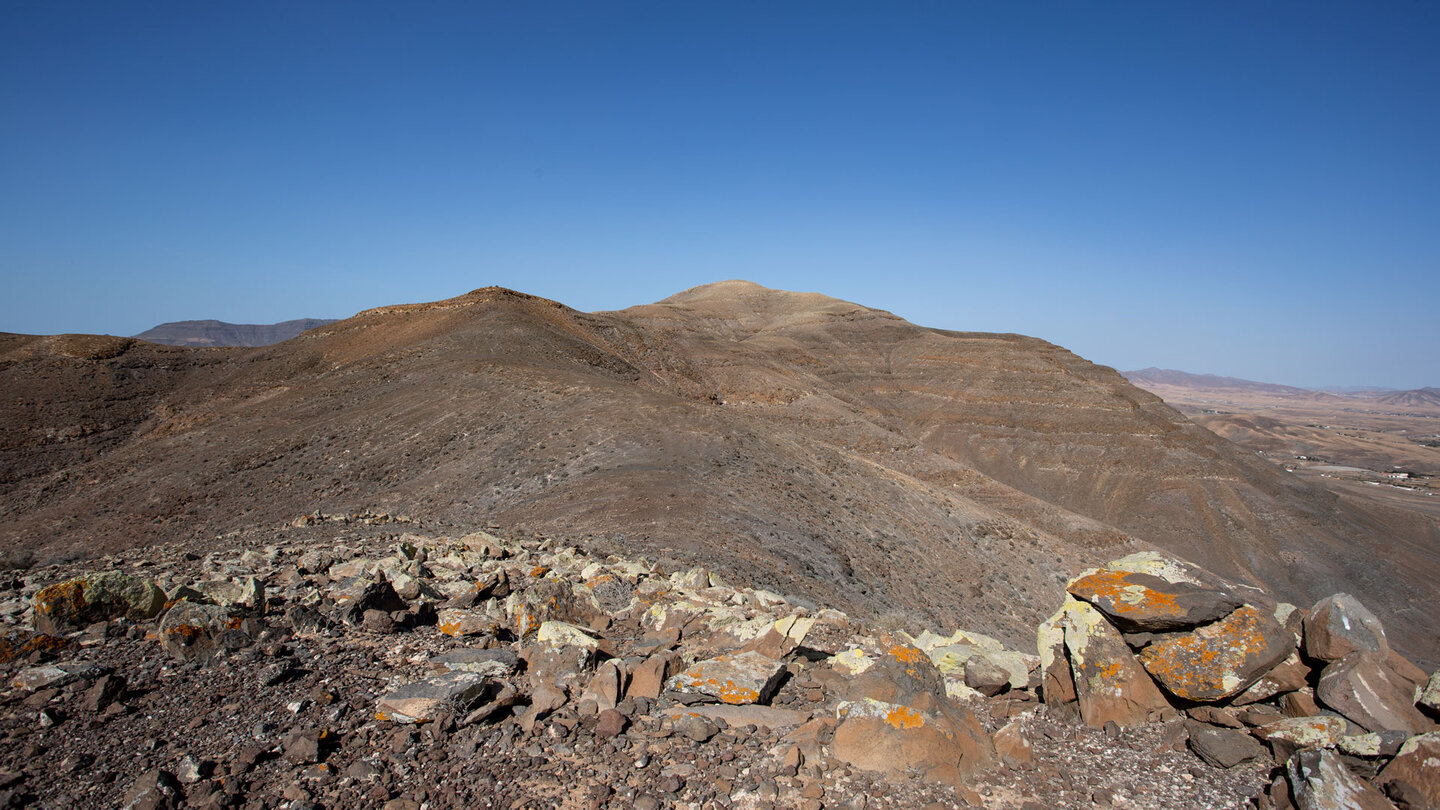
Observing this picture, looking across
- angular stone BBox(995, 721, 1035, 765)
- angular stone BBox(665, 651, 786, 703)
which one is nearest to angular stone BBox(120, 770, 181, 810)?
angular stone BBox(665, 651, 786, 703)

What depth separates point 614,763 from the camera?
4652 millimetres

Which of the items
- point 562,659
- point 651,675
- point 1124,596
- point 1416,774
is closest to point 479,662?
point 562,659

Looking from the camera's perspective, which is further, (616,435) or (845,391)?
(845,391)

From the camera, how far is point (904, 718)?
15.7 ft

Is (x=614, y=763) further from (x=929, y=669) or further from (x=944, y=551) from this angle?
(x=944, y=551)

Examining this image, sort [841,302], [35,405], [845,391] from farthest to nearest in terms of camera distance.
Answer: [841,302] < [845,391] < [35,405]

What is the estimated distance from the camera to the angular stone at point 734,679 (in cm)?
542

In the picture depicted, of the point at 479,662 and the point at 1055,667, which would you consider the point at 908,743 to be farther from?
the point at 479,662

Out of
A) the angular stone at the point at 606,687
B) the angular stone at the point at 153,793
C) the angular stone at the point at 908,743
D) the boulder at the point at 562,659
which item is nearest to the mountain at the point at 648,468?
the boulder at the point at 562,659

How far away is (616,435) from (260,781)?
15.6 m

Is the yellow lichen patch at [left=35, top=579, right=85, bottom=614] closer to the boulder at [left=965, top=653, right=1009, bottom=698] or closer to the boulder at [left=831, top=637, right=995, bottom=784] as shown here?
the boulder at [left=831, top=637, right=995, bottom=784]

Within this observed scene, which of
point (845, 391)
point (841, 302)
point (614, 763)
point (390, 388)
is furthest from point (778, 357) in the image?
point (614, 763)

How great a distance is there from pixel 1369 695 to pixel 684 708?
196 inches

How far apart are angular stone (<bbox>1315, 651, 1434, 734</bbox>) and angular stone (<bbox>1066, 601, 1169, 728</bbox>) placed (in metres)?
1.09
